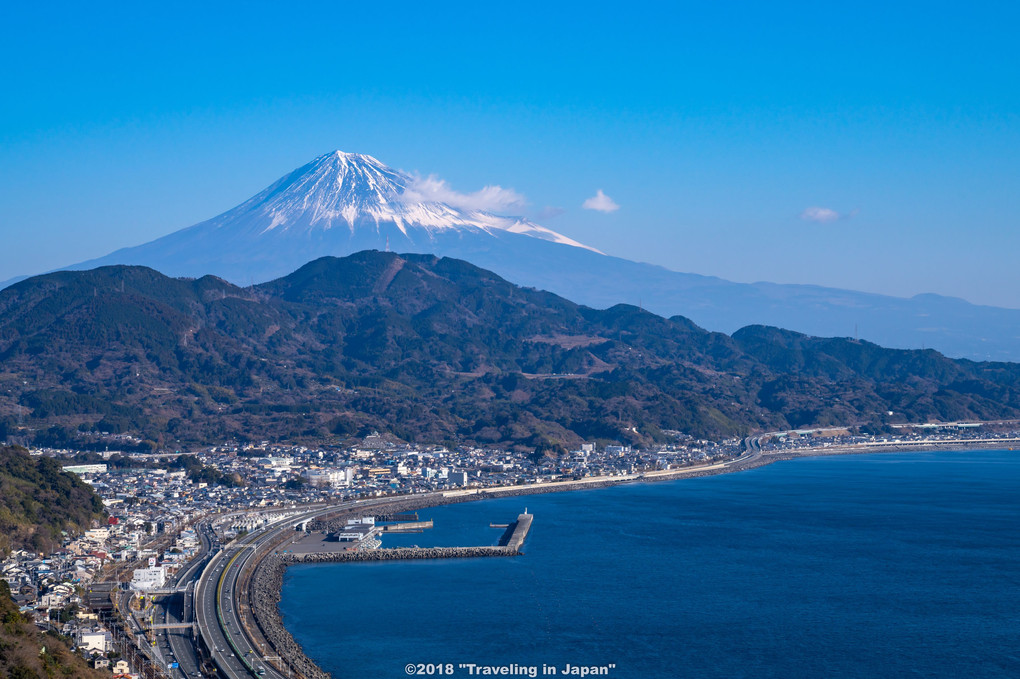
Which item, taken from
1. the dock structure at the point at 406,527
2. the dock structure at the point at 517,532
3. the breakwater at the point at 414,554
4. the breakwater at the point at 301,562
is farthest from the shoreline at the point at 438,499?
the dock structure at the point at 517,532

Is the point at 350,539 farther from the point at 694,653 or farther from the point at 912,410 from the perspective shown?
the point at 912,410

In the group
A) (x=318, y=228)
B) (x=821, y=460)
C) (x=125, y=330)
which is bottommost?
(x=821, y=460)

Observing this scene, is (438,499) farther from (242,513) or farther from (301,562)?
(301,562)

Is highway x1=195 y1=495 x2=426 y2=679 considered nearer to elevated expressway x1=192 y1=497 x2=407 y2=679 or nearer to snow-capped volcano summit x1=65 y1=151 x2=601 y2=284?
elevated expressway x1=192 y1=497 x2=407 y2=679

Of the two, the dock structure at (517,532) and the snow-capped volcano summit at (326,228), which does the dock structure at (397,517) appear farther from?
the snow-capped volcano summit at (326,228)

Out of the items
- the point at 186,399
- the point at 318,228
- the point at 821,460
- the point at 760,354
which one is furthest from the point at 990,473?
the point at 318,228
